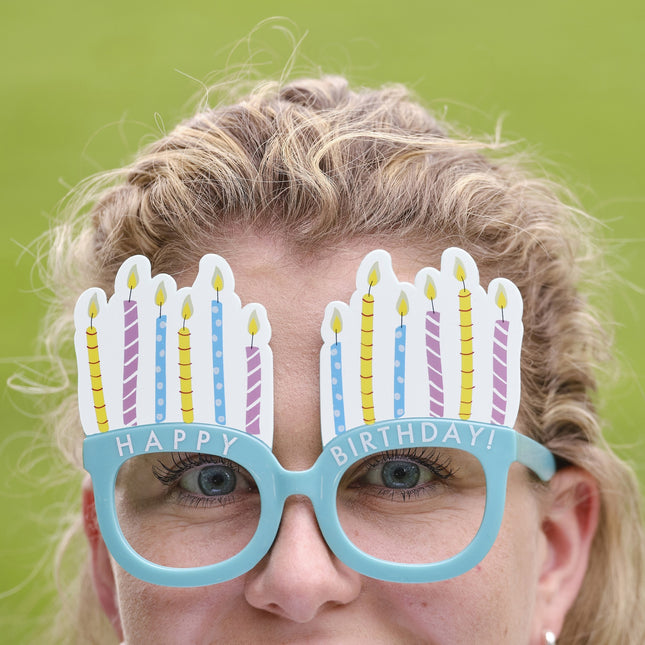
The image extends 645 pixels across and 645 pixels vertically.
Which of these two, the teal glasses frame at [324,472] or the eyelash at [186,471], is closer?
the teal glasses frame at [324,472]

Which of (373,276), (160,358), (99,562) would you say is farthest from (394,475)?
(99,562)

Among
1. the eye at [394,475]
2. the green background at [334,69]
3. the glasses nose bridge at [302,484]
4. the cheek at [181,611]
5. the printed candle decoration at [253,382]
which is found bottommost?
the cheek at [181,611]

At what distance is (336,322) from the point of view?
1.94 metres

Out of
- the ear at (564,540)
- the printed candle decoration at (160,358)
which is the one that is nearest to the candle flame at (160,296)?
the printed candle decoration at (160,358)

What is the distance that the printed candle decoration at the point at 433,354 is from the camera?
6.33 ft

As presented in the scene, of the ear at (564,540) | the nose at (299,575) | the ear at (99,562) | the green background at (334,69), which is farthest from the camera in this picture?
the green background at (334,69)

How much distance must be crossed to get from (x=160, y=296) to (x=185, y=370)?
147 mm

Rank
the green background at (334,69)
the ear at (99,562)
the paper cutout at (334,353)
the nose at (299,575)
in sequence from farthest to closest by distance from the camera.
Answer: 1. the green background at (334,69)
2. the ear at (99,562)
3. the paper cutout at (334,353)
4. the nose at (299,575)

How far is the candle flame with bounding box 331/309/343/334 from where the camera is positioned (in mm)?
1933

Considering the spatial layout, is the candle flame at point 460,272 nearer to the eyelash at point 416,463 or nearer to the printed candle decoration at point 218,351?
the eyelash at point 416,463

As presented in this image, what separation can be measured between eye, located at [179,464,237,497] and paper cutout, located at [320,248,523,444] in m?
0.23

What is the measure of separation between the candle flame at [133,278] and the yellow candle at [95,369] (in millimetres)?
77

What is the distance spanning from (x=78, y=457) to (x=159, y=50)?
4.64 metres

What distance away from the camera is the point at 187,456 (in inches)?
79.5
